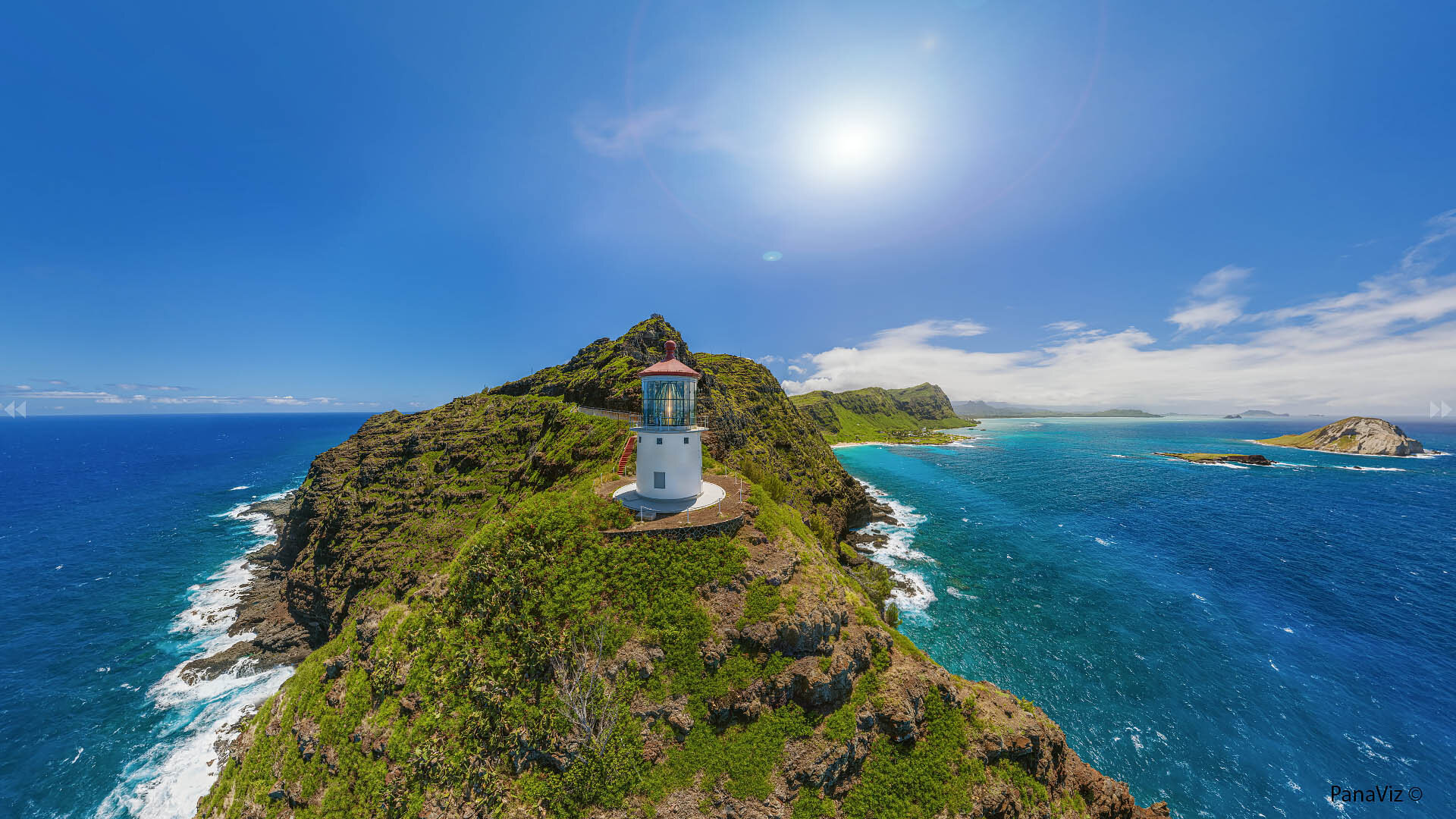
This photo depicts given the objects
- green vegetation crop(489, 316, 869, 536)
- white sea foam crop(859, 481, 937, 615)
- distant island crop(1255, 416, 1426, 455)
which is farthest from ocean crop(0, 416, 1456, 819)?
distant island crop(1255, 416, 1426, 455)

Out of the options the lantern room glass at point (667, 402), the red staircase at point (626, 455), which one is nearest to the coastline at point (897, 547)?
the red staircase at point (626, 455)

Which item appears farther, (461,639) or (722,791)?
(461,639)

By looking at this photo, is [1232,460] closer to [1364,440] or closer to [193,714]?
[1364,440]

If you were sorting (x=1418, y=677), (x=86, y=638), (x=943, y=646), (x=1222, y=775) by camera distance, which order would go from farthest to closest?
1. (x=86, y=638)
2. (x=943, y=646)
3. (x=1418, y=677)
4. (x=1222, y=775)

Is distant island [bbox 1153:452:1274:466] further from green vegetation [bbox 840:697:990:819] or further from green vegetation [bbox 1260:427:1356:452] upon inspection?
green vegetation [bbox 840:697:990:819]

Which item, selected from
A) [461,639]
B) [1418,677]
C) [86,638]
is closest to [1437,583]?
[1418,677]

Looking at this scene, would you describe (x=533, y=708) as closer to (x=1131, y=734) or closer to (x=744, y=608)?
(x=744, y=608)

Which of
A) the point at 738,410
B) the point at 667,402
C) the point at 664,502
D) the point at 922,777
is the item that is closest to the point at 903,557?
the point at 738,410
